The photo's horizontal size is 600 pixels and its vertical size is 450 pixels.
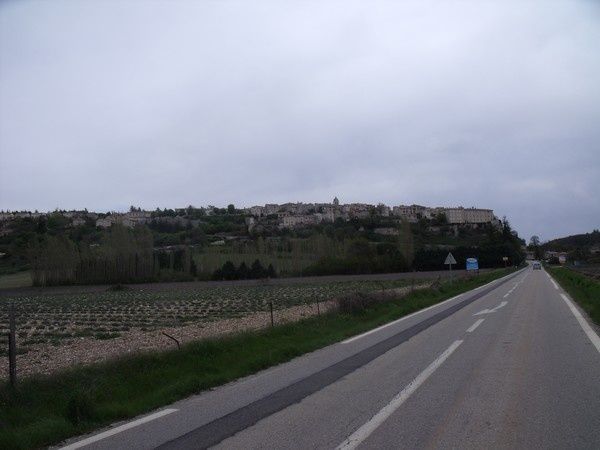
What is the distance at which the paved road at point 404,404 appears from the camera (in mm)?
6121

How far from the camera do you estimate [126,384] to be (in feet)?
30.9

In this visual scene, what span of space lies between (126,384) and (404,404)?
193 inches

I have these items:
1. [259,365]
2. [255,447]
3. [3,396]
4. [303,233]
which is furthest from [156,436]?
[303,233]

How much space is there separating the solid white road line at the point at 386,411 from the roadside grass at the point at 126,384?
3432 millimetres

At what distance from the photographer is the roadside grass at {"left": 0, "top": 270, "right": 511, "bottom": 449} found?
7.26 metres

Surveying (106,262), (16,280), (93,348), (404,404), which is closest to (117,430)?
(404,404)

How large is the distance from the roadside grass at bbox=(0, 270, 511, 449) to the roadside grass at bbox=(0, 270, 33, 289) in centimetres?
8368

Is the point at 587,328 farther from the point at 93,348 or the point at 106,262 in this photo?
the point at 106,262

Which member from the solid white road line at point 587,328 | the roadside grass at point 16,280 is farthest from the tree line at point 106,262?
the solid white road line at point 587,328

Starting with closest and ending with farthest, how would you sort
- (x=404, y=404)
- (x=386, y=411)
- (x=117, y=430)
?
(x=117, y=430), (x=386, y=411), (x=404, y=404)

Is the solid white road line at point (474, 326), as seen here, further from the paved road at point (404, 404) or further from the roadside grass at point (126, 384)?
the roadside grass at point (126, 384)

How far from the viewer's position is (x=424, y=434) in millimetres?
6152

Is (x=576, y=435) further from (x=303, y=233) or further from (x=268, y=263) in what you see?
(x=303, y=233)

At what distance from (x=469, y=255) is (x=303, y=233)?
5109cm
